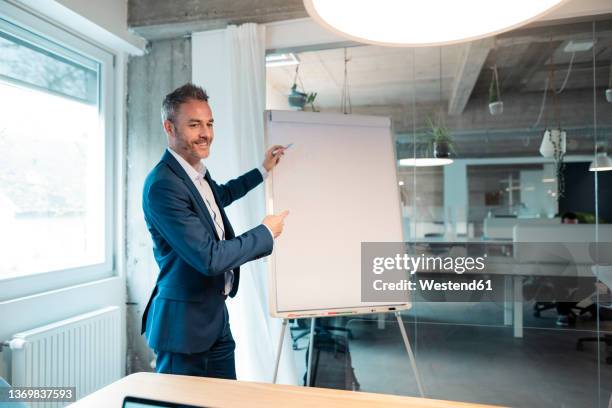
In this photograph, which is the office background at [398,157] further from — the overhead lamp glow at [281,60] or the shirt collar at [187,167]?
the shirt collar at [187,167]

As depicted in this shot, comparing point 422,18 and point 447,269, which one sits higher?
point 422,18

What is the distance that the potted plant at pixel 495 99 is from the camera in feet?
9.39

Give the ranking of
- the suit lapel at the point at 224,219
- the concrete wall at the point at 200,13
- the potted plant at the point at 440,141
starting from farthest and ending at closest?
the potted plant at the point at 440,141
the concrete wall at the point at 200,13
the suit lapel at the point at 224,219

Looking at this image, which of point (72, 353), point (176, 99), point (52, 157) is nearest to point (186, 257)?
point (176, 99)

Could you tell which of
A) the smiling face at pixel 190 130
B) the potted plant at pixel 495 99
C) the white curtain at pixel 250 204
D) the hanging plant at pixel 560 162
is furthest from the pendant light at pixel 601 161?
→ the smiling face at pixel 190 130

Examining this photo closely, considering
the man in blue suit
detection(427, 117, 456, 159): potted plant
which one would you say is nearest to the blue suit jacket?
the man in blue suit

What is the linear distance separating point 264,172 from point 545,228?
2.02 m

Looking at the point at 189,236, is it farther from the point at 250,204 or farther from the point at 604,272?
the point at 604,272

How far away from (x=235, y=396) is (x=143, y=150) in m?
2.42

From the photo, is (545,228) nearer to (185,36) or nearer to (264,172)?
(264,172)

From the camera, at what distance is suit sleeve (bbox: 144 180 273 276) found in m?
1.51

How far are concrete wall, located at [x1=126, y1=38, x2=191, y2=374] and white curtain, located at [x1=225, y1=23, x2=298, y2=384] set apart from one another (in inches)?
21.3

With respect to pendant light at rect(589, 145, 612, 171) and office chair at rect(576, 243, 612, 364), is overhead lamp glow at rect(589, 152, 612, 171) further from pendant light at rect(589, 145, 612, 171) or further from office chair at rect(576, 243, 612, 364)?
office chair at rect(576, 243, 612, 364)

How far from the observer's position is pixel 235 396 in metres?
1.30
